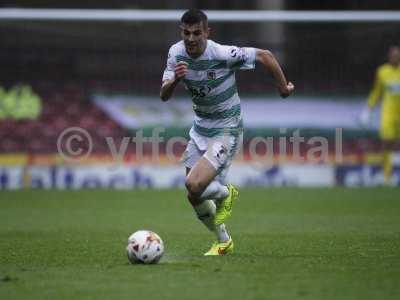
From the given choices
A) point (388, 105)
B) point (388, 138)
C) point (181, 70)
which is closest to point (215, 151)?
point (181, 70)

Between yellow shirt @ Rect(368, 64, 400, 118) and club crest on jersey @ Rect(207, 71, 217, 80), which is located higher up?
club crest on jersey @ Rect(207, 71, 217, 80)

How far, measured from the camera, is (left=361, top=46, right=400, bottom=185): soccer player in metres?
21.1

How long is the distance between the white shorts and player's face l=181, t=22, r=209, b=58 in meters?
0.89

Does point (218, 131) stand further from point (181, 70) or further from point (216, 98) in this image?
point (181, 70)

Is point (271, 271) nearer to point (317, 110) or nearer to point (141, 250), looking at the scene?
point (141, 250)

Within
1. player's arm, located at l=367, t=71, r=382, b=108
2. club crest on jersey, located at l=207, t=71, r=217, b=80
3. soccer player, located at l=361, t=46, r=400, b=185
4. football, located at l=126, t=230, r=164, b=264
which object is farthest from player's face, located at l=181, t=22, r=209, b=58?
player's arm, located at l=367, t=71, r=382, b=108

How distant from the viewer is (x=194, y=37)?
9477mm

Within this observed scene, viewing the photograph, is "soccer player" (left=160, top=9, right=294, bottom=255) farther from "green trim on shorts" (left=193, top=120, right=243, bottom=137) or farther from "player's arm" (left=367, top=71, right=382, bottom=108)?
"player's arm" (left=367, top=71, right=382, bottom=108)

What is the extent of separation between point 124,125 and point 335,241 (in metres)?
11.9

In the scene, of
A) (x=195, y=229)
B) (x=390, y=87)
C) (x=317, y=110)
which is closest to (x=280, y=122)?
(x=317, y=110)

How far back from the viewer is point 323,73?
→ 22.6 m

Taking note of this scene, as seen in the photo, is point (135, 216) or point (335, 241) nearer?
point (335, 241)

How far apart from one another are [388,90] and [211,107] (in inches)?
487

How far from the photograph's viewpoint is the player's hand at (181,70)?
8.99 metres
